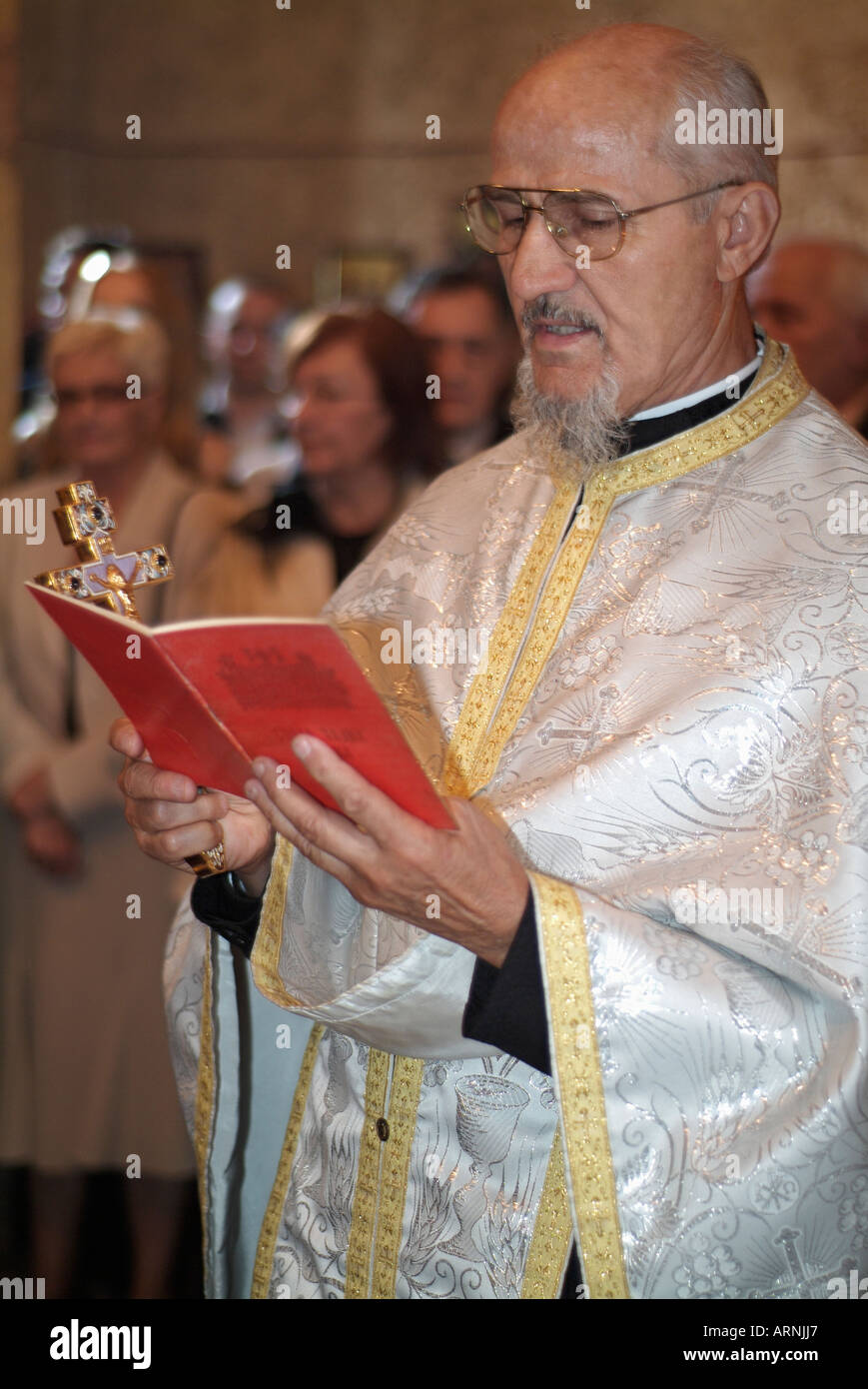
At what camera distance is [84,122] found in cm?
679

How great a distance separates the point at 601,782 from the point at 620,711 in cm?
11

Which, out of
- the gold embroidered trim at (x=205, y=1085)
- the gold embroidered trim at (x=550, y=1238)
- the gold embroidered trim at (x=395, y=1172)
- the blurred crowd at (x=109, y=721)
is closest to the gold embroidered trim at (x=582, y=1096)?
the gold embroidered trim at (x=550, y=1238)

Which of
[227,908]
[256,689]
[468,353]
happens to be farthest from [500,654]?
[468,353]

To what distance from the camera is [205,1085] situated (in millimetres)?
2260

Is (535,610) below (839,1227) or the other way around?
the other way around

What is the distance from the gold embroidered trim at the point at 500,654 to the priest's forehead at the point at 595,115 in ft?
1.47

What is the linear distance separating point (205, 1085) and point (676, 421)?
1.19 meters

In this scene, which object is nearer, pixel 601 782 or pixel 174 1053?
pixel 601 782

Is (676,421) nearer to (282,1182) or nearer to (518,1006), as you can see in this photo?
(518,1006)

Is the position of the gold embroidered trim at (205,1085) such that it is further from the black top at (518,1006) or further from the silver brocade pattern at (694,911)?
the black top at (518,1006)

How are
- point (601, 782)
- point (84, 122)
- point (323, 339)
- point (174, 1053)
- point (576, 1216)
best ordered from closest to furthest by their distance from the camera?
point (576, 1216)
point (601, 782)
point (174, 1053)
point (323, 339)
point (84, 122)

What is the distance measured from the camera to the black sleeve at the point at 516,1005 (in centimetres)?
172
